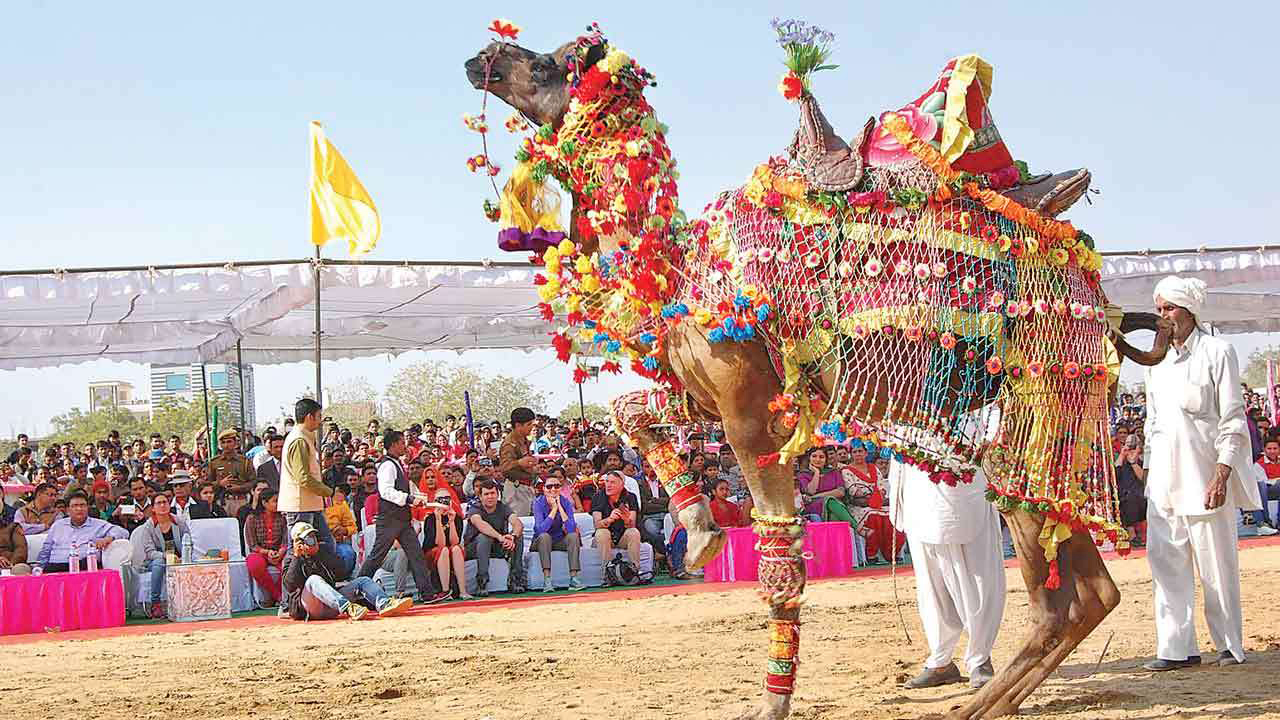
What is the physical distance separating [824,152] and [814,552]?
8.59m

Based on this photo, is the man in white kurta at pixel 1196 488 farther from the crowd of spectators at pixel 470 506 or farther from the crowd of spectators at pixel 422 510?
the crowd of spectators at pixel 422 510

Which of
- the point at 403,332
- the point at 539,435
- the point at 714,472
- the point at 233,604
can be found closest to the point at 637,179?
the point at 233,604

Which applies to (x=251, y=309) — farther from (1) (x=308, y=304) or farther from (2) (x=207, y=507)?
(2) (x=207, y=507)

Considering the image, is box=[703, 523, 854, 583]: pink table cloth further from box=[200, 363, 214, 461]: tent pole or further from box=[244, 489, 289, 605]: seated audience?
box=[200, 363, 214, 461]: tent pole

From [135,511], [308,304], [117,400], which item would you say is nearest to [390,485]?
[135,511]

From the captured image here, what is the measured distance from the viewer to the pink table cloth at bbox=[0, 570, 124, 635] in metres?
10.8

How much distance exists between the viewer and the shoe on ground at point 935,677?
623cm

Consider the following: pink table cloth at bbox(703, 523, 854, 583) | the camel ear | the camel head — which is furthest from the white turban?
pink table cloth at bbox(703, 523, 854, 583)

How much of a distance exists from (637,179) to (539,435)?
74.0 feet

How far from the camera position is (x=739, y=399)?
5.02 meters

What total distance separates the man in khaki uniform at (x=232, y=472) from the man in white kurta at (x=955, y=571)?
8753 mm

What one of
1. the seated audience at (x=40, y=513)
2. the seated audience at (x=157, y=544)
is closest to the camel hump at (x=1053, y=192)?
the seated audience at (x=157, y=544)

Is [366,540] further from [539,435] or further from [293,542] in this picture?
[539,435]

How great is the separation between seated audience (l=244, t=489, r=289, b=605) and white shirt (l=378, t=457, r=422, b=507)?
3.79ft
